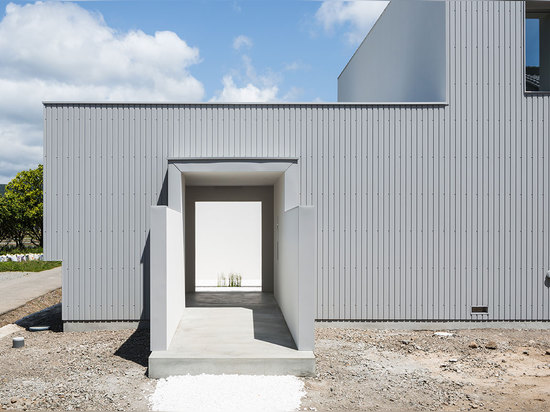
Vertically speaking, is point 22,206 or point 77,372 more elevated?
point 22,206

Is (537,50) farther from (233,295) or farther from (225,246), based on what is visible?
(225,246)

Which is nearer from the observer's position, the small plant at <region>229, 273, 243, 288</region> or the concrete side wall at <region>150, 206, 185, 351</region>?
the concrete side wall at <region>150, 206, 185, 351</region>

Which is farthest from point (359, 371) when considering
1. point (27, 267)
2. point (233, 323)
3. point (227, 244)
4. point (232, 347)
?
point (27, 267)

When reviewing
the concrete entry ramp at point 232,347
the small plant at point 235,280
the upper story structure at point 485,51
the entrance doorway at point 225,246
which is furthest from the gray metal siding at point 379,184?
the entrance doorway at point 225,246

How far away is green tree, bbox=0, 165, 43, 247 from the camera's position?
30938 mm

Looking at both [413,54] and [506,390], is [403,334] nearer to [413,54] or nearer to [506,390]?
[506,390]

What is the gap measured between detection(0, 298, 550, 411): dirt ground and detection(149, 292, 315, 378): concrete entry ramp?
13.1 inches

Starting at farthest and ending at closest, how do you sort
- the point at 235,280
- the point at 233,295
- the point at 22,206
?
1. the point at 22,206
2. the point at 235,280
3. the point at 233,295

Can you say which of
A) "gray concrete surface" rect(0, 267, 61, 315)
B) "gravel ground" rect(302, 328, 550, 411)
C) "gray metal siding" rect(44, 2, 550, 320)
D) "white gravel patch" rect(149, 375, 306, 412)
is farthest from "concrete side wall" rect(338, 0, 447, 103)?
"gray concrete surface" rect(0, 267, 61, 315)

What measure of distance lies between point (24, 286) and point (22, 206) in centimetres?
1813

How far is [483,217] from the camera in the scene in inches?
377

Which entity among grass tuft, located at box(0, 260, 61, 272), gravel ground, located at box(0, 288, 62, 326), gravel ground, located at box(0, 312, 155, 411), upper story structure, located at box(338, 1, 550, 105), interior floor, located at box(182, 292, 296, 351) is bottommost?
gravel ground, located at box(0, 288, 62, 326)

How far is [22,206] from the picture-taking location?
103 feet

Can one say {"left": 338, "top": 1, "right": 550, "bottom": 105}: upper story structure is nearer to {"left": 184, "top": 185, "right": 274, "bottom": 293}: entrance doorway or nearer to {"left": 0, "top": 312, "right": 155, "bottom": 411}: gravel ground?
A: {"left": 184, "top": 185, "right": 274, "bottom": 293}: entrance doorway
